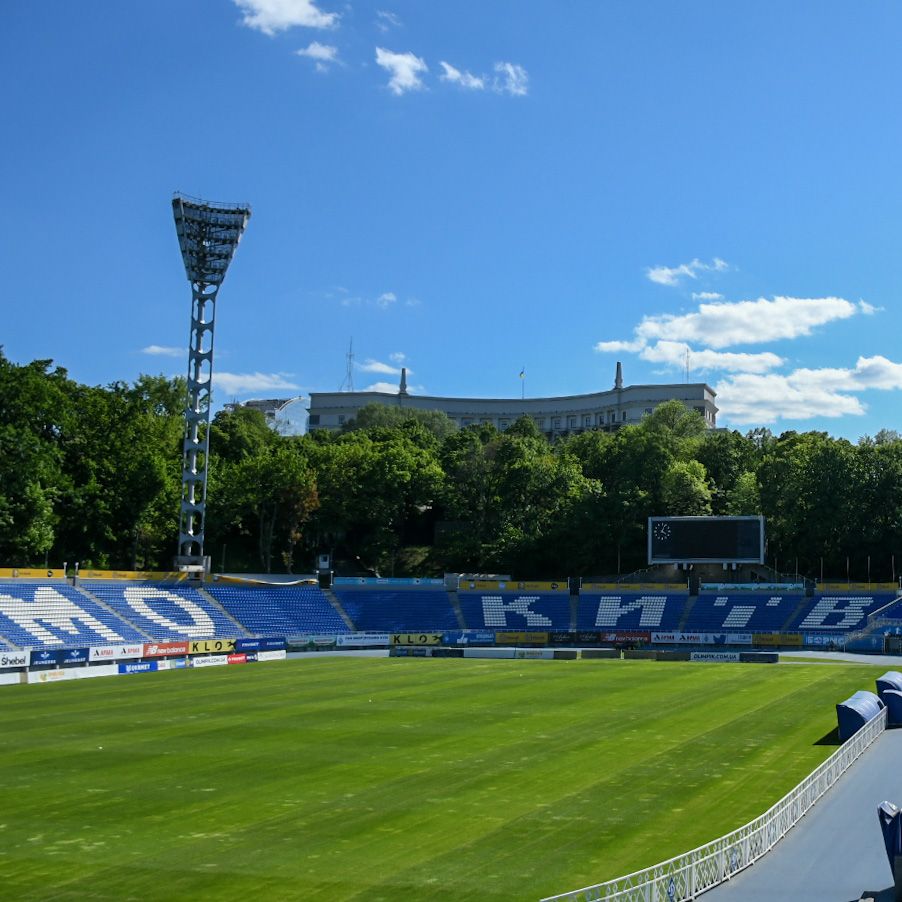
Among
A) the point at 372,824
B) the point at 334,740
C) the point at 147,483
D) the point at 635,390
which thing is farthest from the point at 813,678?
the point at 635,390

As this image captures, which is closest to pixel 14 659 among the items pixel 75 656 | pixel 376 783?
pixel 75 656

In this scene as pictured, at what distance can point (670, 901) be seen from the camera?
16.3 meters

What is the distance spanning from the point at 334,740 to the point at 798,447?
76275mm

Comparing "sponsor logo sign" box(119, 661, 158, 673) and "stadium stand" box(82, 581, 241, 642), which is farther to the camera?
"stadium stand" box(82, 581, 241, 642)

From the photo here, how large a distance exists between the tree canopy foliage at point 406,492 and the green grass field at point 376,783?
1347 inches

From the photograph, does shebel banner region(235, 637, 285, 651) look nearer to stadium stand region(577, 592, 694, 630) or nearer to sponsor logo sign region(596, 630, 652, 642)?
sponsor logo sign region(596, 630, 652, 642)

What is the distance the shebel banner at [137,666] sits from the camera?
5803cm

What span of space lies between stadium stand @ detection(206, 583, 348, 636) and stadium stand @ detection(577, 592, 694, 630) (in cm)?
2045

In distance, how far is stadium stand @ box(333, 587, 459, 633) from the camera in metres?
82.9

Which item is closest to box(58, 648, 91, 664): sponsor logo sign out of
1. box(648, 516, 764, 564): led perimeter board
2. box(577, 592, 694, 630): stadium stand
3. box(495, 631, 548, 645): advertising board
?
box(495, 631, 548, 645): advertising board

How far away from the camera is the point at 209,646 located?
65062 mm

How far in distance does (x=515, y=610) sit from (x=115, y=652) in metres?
37.1

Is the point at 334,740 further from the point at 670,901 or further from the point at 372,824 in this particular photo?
the point at 670,901

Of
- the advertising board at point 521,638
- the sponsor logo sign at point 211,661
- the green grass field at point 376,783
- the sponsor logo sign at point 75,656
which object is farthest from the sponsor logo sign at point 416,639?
the green grass field at point 376,783
